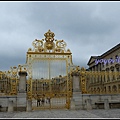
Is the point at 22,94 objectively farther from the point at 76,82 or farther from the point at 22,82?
the point at 76,82

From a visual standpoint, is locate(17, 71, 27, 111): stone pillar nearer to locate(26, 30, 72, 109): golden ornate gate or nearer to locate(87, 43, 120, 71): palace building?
locate(26, 30, 72, 109): golden ornate gate

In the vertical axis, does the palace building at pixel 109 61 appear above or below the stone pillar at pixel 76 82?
above

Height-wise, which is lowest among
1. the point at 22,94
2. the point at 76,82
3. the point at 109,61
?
the point at 22,94

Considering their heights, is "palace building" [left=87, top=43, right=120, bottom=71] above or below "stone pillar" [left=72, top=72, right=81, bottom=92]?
above

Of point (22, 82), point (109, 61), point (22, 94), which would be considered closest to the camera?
point (22, 94)

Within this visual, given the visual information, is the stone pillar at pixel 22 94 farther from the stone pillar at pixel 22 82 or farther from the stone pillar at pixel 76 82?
the stone pillar at pixel 76 82

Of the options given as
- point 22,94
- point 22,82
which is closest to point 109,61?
point 22,82

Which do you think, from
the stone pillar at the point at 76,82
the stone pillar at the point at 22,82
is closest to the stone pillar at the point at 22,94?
the stone pillar at the point at 22,82

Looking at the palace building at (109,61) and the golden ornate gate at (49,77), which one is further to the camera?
the palace building at (109,61)

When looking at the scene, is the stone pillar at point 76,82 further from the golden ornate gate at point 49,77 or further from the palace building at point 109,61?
the palace building at point 109,61

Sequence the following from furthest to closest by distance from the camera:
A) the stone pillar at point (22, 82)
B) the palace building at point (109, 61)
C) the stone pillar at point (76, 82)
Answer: the palace building at point (109, 61) < the stone pillar at point (76, 82) < the stone pillar at point (22, 82)

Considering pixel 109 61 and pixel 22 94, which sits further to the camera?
pixel 109 61

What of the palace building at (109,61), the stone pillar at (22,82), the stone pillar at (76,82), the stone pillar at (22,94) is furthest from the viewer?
the palace building at (109,61)

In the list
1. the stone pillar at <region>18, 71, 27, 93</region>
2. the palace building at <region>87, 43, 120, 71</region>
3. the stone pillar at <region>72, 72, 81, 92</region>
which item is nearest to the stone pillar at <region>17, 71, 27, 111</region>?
the stone pillar at <region>18, 71, 27, 93</region>
